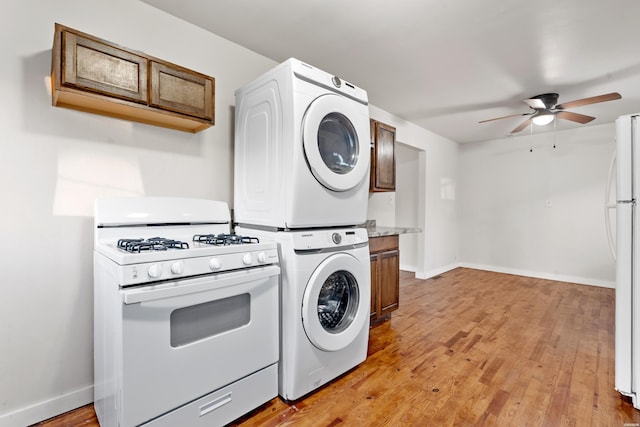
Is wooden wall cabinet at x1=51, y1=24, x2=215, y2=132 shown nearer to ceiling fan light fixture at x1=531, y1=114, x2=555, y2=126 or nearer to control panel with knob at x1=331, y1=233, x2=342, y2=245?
control panel with knob at x1=331, y1=233, x2=342, y2=245

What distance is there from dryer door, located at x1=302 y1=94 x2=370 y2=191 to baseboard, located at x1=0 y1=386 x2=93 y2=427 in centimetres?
185

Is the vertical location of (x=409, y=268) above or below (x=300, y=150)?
below

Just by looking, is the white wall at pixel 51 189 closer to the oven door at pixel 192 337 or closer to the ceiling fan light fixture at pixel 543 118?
the oven door at pixel 192 337

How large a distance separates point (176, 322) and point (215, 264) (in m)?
0.30

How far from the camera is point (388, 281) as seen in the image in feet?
10.3

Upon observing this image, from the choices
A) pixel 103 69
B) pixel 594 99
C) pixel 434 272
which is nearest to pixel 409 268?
pixel 434 272

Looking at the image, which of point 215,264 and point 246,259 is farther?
point 246,259

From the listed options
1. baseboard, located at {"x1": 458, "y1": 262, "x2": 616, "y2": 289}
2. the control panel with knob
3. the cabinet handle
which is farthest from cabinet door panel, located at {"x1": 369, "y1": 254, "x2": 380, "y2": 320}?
baseboard, located at {"x1": 458, "y1": 262, "x2": 616, "y2": 289}

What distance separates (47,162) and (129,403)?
4.37 ft

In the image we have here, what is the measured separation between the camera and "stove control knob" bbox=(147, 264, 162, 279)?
125 cm

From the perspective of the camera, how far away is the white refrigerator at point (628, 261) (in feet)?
5.84

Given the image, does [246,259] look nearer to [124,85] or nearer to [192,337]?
[192,337]

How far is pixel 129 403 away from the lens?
123 centimetres

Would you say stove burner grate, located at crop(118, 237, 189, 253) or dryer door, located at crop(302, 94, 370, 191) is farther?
dryer door, located at crop(302, 94, 370, 191)
